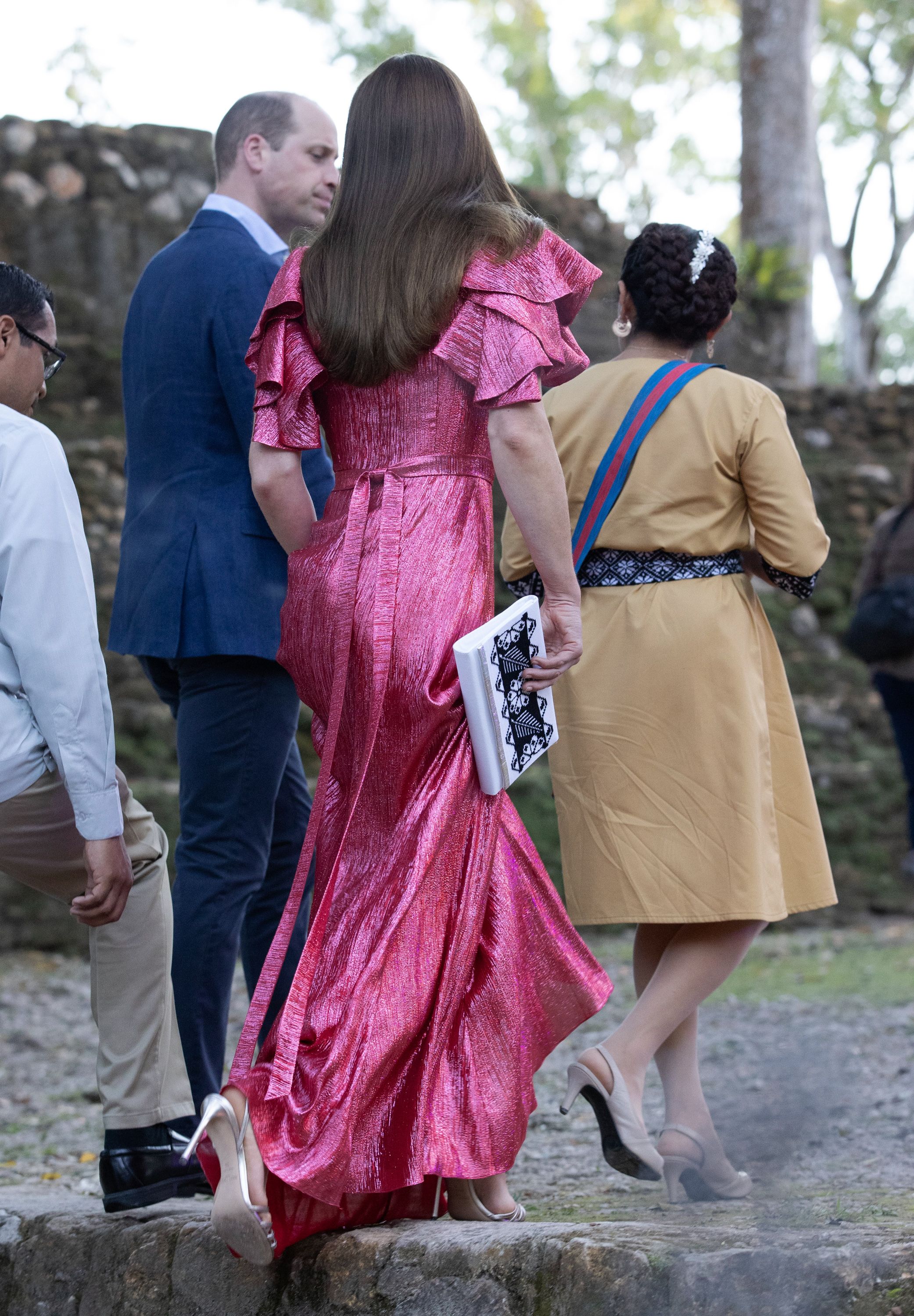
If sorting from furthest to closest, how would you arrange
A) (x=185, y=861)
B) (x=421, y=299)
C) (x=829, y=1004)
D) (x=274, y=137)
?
(x=829, y=1004)
(x=274, y=137)
(x=185, y=861)
(x=421, y=299)

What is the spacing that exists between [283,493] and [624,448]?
760 millimetres

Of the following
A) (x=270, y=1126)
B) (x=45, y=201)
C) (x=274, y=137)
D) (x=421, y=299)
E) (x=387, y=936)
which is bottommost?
(x=270, y=1126)

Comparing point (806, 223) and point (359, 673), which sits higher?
point (806, 223)

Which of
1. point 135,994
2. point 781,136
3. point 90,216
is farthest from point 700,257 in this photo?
point 781,136

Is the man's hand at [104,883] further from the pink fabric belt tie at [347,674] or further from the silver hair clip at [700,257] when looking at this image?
the silver hair clip at [700,257]

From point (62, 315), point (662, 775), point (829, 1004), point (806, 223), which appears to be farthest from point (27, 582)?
point (806, 223)

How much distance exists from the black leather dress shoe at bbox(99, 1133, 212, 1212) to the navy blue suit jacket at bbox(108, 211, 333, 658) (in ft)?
2.99

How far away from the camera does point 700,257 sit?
2883 mm

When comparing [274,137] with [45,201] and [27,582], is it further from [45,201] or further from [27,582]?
[45,201]

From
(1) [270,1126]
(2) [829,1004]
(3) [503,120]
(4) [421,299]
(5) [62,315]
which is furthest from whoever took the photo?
(3) [503,120]

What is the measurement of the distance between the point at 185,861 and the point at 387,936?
2.25 ft

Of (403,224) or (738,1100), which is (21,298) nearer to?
(403,224)

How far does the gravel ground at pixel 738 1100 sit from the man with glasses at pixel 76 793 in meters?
0.76

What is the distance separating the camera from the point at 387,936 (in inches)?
87.6
